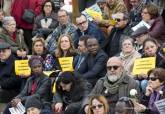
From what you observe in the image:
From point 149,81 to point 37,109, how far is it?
5.99 ft

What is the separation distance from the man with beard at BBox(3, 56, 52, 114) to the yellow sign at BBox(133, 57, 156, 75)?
5.29 feet

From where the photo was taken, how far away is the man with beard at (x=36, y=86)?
1193 cm

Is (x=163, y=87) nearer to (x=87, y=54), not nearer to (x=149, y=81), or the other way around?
(x=149, y=81)

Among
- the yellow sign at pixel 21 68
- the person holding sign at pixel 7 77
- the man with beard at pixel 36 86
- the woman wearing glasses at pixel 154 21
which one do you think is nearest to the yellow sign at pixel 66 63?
the man with beard at pixel 36 86

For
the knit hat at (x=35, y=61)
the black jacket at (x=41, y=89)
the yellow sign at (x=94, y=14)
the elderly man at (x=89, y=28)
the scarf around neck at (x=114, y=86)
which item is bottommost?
the black jacket at (x=41, y=89)

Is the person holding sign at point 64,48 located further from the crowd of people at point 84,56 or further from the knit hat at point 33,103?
the knit hat at point 33,103

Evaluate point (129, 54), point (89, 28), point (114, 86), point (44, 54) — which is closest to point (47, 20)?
point (89, 28)

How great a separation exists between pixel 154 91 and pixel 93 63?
2528 millimetres

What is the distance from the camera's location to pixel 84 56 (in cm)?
1261

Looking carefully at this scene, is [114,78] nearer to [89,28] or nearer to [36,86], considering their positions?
[36,86]

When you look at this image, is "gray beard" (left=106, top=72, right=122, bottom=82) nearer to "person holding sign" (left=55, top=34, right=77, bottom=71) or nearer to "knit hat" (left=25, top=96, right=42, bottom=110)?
"knit hat" (left=25, top=96, right=42, bottom=110)

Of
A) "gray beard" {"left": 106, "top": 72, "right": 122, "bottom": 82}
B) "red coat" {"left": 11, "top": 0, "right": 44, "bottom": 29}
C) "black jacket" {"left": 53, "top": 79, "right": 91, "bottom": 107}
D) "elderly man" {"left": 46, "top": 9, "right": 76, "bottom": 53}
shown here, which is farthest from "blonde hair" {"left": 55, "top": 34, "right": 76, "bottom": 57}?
"red coat" {"left": 11, "top": 0, "right": 44, "bottom": 29}

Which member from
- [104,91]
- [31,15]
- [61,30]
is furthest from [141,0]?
[104,91]

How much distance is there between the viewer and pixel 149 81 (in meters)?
10.1
